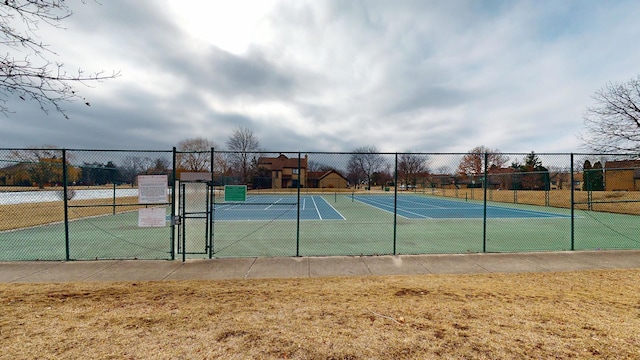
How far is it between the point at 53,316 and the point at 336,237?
799 cm

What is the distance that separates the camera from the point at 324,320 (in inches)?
142

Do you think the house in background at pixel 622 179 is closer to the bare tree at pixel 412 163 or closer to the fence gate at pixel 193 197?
the bare tree at pixel 412 163

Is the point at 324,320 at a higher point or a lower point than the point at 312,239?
higher

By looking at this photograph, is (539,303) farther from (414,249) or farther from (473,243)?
(473,243)

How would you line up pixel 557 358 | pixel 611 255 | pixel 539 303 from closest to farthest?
pixel 557 358 < pixel 539 303 < pixel 611 255

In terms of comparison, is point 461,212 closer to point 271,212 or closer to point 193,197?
point 271,212

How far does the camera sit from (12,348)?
295 cm

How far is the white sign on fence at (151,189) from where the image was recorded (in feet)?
21.3

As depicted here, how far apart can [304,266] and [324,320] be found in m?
2.90

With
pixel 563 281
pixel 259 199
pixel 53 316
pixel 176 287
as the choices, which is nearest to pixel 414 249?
pixel 563 281

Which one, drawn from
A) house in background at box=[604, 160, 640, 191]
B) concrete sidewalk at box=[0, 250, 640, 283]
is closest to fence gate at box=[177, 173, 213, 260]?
concrete sidewalk at box=[0, 250, 640, 283]

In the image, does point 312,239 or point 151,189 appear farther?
point 312,239

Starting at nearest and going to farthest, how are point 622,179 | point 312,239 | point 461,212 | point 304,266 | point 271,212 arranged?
point 304,266
point 312,239
point 271,212
point 461,212
point 622,179

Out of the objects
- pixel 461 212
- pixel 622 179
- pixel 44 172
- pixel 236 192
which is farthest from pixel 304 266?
pixel 622 179
